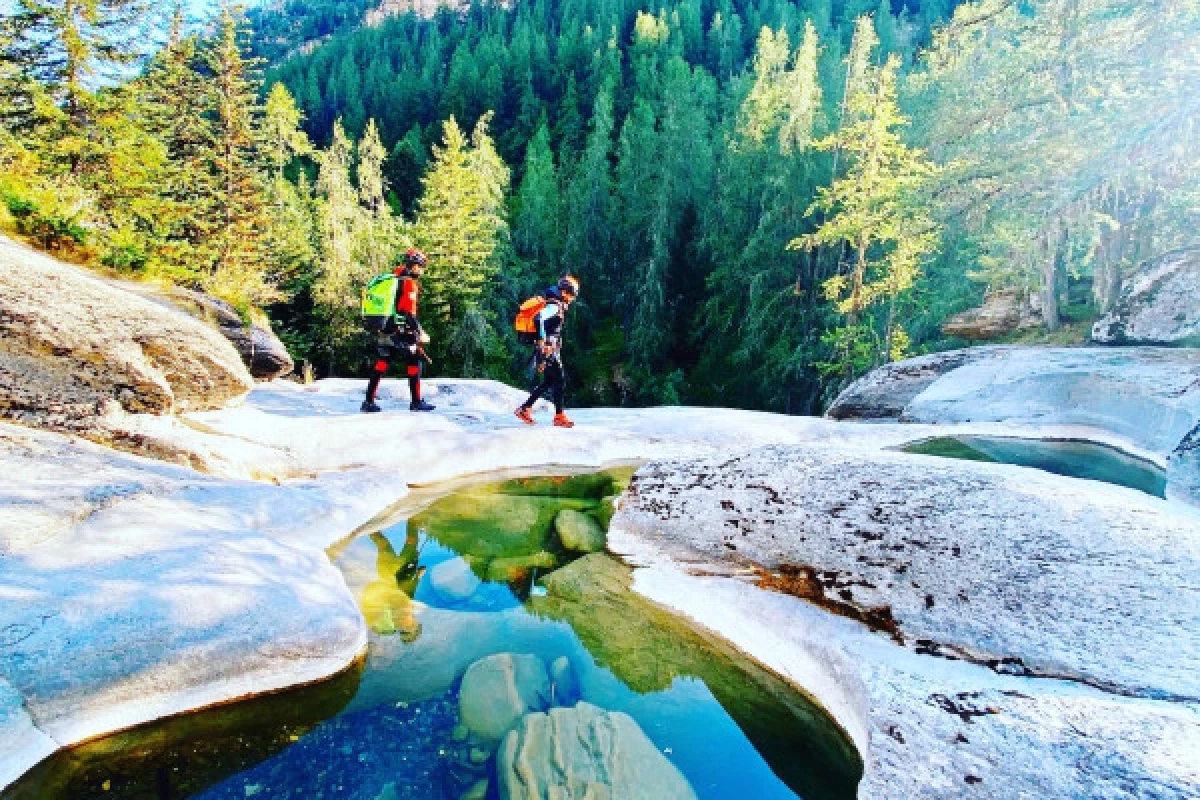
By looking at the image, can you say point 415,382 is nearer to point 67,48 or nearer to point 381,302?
point 381,302

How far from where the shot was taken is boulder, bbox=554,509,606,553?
7164 mm

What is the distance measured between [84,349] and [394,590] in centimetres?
463

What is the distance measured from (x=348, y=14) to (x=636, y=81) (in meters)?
136

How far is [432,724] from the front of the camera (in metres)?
4.09

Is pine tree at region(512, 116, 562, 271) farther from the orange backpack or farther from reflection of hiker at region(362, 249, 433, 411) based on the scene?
the orange backpack

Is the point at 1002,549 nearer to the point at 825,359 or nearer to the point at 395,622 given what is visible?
the point at 395,622

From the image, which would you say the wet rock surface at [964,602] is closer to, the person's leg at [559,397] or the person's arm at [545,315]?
the person's leg at [559,397]

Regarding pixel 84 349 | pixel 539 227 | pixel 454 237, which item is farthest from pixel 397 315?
pixel 539 227

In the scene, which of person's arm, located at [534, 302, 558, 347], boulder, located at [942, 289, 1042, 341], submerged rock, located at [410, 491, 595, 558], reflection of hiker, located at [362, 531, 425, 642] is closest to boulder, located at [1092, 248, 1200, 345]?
boulder, located at [942, 289, 1042, 341]

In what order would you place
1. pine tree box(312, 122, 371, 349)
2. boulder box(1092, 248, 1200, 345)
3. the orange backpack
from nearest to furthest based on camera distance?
the orange backpack < boulder box(1092, 248, 1200, 345) < pine tree box(312, 122, 371, 349)

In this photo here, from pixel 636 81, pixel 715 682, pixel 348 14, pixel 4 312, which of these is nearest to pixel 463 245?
pixel 4 312

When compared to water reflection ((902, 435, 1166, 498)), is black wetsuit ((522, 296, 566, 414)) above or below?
above

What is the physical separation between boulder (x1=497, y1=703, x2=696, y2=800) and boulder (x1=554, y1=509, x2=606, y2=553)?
3.06 metres

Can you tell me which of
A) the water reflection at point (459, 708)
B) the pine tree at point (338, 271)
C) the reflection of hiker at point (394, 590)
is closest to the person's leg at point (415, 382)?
the reflection of hiker at point (394, 590)
